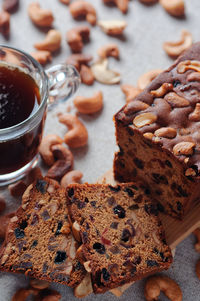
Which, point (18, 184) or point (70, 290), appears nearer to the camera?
point (70, 290)

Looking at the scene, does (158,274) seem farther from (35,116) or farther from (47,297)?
(35,116)

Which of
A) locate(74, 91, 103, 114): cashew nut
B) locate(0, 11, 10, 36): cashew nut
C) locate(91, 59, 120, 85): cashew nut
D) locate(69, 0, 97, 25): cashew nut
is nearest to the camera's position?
locate(74, 91, 103, 114): cashew nut

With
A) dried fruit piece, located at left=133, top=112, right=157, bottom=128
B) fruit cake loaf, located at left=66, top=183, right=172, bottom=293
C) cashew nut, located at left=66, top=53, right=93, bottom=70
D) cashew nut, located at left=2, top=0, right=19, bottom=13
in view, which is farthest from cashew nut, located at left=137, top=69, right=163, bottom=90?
cashew nut, located at left=2, top=0, right=19, bottom=13

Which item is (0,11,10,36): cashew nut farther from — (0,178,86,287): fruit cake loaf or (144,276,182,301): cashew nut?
(144,276,182,301): cashew nut

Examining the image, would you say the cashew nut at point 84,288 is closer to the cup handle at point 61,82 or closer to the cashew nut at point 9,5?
the cup handle at point 61,82

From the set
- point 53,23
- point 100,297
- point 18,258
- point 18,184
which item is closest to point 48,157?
point 18,184

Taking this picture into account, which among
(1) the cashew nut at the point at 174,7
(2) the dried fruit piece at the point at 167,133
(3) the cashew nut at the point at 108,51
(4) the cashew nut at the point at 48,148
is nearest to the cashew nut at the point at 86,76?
(3) the cashew nut at the point at 108,51
